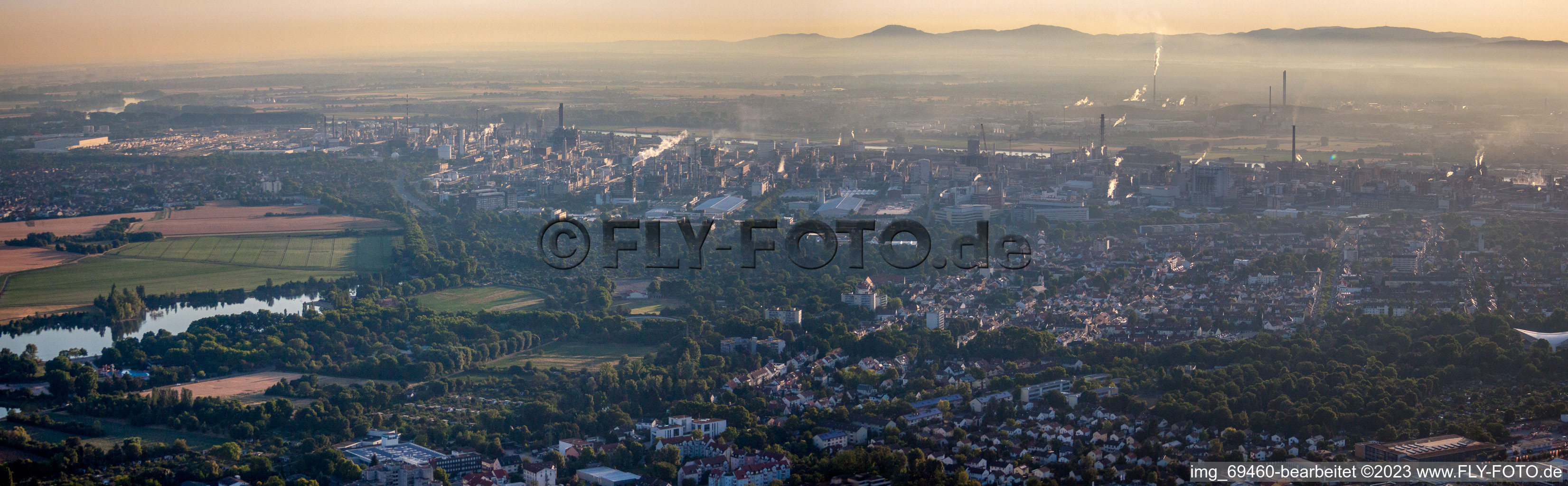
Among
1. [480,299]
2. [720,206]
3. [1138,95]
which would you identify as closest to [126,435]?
[480,299]

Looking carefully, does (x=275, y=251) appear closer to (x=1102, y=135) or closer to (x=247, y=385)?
(x=247, y=385)

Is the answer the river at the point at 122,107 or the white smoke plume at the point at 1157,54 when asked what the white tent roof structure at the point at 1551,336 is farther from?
the river at the point at 122,107

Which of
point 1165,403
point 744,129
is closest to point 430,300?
point 1165,403

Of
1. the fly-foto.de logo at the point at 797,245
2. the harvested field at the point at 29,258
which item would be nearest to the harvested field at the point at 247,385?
the fly-foto.de logo at the point at 797,245

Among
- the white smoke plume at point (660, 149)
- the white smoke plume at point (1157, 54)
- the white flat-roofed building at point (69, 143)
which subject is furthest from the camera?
the white flat-roofed building at point (69, 143)

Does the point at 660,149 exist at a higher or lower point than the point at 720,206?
higher

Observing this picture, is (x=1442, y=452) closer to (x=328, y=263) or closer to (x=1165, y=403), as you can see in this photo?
(x=1165, y=403)
